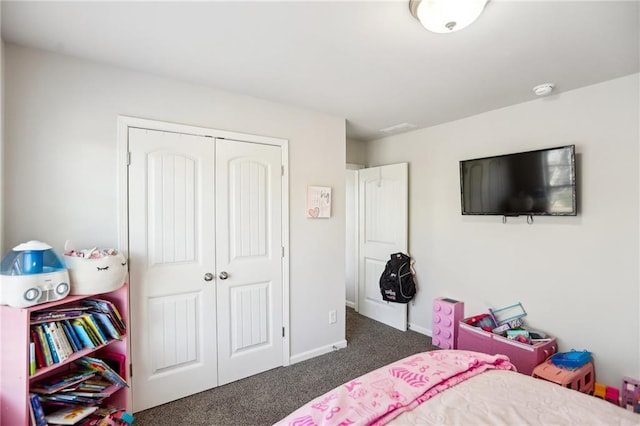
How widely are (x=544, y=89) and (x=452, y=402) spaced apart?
2.35 metres

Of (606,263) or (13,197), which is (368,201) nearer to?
(606,263)

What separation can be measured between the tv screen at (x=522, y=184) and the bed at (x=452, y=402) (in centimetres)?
153

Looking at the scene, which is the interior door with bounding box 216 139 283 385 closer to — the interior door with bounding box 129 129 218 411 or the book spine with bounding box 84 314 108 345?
the interior door with bounding box 129 129 218 411

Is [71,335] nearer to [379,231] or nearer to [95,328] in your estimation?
[95,328]

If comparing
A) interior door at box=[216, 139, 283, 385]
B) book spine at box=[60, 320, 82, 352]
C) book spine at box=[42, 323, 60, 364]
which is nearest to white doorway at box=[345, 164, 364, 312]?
interior door at box=[216, 139, 283, 385]

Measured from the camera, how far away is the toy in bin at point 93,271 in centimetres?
165

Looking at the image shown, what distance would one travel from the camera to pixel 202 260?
2.36m

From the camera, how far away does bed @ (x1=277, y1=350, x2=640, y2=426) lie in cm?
116

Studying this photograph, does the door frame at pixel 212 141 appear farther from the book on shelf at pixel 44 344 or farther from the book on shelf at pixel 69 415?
the book on shelf at pixel 69 415

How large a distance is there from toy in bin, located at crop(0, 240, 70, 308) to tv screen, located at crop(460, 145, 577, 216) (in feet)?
10.4

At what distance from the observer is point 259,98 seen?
2621 mm

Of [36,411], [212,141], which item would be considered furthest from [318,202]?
[36,411]

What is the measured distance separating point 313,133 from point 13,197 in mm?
2209

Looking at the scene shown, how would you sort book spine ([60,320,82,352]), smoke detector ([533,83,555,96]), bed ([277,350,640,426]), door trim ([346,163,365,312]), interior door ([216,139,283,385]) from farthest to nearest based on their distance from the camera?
door trim ([346,163,365,312]), interior door ([216,139,283,385]), smoke detector ([533,83,555,96]), book spine ([60,320,82,352]), bed ([277,350,640,426])
